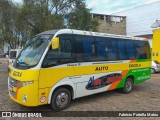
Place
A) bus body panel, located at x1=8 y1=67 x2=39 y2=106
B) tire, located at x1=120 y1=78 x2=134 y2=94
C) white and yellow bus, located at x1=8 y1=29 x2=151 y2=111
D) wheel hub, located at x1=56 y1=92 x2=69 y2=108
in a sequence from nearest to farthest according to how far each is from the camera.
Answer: bus body panel, located at x1=8 y1=67 x2=39 y2=106 → white and yellow bus, located at x1=8 y1=29 x2=151 y2=111 → wheel hub, located at x1=56 y1=92 x2=69 y2=108 → tire, located at x1=120 y1=78 x2=134 y2=94

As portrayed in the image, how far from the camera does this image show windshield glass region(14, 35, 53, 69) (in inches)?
286

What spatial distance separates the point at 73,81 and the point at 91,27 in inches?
549

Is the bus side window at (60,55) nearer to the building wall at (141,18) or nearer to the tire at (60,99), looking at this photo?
the tire at (60,99)

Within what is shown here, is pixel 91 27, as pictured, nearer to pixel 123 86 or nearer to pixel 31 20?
pixel 31 20

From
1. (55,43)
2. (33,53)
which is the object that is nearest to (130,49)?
(55,43)

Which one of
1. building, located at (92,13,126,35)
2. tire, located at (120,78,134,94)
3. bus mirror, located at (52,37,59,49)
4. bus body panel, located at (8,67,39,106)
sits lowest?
tire, located at (120,78,134,94)

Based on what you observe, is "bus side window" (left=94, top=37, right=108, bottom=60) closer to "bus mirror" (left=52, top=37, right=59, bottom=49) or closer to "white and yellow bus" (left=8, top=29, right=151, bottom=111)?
"white and yellow bus" (left=8, top=29, right=151, bottom=111)

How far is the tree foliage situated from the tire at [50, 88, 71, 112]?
10.7 meters

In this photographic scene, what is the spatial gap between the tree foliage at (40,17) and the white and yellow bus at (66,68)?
30.0 feet

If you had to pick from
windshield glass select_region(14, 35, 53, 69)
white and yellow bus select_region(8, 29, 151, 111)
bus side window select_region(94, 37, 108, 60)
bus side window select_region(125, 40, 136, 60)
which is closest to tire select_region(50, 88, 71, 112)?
white and yellow bus select_region(8, 29, 151, 111)

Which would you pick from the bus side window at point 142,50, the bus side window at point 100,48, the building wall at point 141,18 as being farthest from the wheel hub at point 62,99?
the building wall at point 141,18

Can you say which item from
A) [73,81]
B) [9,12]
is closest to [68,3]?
[9,12]

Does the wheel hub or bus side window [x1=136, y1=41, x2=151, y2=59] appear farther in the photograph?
bus side window [x1=136, y1=41, x2=151, y2=59]

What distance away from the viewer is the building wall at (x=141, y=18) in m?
57.0
